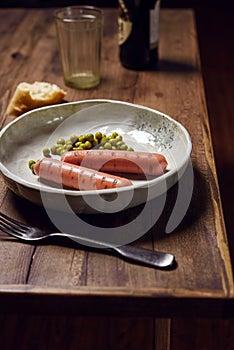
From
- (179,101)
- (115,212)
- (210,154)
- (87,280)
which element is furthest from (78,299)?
(179,101)

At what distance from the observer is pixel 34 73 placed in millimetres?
1634

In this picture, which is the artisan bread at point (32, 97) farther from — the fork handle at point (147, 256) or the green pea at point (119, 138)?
the fork handle at point (147, 256)

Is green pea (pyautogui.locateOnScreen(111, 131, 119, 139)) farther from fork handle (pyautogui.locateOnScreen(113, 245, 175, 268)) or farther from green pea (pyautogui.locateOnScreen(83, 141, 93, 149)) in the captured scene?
fork handle (pyautogui.locateOnScreen(113, 245, 175, 268))

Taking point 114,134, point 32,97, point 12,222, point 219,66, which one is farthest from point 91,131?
point 219,66

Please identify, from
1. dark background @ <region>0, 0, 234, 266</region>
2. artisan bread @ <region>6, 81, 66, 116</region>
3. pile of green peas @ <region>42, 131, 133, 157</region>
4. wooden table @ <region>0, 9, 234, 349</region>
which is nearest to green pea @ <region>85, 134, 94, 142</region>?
pile of green peas @ <region>42, 131, 133, 157</region>

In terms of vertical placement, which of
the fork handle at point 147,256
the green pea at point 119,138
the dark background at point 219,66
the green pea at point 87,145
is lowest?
the dark background at point 219,66

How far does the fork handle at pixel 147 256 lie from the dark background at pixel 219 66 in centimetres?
108

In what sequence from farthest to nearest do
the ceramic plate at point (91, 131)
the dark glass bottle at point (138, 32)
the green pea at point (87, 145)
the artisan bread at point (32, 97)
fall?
the dark glass bottle at point (138, 32), the artisan bread at point (32, 97), the green pea at point (87, 145), the ceramic plate at point (91, 131)

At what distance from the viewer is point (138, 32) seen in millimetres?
1566

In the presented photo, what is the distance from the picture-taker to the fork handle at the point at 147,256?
0.83 meters

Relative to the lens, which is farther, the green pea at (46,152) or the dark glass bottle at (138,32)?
the dark glass bottle at (138,32)

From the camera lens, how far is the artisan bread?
1.35 metres

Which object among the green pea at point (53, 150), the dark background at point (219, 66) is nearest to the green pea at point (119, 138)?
the green pea at point (53, 150)

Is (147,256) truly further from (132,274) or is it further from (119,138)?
(119,138)
